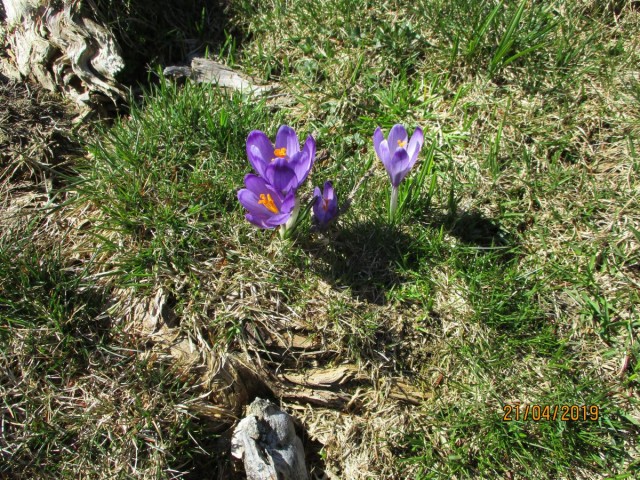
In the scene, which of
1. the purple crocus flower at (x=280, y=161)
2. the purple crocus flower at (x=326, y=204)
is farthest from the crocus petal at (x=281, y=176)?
the purple crocus flower at (x=326, y=204)

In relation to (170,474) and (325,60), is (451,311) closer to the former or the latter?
(170,474)

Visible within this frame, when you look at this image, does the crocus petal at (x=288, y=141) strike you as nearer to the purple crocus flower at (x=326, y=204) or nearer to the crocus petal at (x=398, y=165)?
the purple crocus flower at (x=326, y=204)

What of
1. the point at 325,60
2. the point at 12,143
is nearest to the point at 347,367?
the point at 325,60

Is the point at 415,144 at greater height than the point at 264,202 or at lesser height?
greater

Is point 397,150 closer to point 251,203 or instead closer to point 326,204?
point 326,204

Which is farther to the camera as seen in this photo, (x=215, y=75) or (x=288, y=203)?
(x=215, y=75)

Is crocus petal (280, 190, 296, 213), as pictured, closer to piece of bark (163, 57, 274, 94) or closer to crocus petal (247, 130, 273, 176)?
crocus petal (247, 130, 273, 176)
